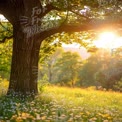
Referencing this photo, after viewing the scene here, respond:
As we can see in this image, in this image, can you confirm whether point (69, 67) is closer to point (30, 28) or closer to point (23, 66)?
point (30, 28)

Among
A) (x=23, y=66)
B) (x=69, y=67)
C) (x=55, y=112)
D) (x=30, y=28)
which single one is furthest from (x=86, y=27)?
(x=69, y=67)

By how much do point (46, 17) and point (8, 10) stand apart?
2.70m

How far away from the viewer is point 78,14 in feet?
55.7

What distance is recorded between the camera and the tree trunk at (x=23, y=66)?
607 inches

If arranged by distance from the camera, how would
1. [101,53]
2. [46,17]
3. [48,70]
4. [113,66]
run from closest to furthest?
[46,17], [113,66], [101,53], [48,70]

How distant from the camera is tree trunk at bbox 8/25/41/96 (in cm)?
1542

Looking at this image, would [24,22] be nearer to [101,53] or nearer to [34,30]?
[34,30]

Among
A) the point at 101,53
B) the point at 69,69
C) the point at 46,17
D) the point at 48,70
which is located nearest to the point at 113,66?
the point at 101,53

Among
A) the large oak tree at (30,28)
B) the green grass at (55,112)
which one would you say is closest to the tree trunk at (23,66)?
the large oak tree at (30,28)

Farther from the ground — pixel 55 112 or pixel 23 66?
pixel 23 66

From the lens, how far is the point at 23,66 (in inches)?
613

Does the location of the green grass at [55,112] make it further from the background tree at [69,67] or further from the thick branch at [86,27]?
the background tree at [69,67]

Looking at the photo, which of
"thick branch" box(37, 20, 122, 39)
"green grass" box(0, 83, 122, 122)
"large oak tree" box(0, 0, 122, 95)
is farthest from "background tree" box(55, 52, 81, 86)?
"green grass" box(0, 83, 122, 122)

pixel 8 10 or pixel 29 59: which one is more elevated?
pixel 8 10
